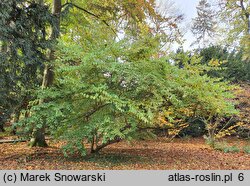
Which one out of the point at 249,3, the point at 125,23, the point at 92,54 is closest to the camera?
the point at 92,54

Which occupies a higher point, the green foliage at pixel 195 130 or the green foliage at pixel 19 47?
the green foliage at pixel 19 47

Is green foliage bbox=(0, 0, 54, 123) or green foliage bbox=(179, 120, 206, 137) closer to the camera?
green foliage bbox=(0, 0, 54, 123)

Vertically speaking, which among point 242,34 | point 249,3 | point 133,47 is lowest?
point 133,47

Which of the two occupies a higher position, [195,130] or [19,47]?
→ [19,47]

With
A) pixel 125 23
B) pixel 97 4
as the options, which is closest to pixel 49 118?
pixel 97 4

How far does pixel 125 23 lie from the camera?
10102mm

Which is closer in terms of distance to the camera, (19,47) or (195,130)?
(19,47)

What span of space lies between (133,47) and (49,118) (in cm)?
208

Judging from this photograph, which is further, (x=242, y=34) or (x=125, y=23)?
(x=242, y=34)

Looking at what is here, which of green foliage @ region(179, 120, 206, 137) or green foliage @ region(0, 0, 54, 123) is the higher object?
green foliage @ region(0, 0, 54, 123)

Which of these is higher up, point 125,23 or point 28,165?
point 125,23

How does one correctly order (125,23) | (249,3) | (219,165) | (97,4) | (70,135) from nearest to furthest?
(70,135)
(219,165)
(97,4)
(125,23)
(249,3)

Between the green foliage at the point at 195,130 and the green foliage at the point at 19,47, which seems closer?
the green foliage at the point at 19,47

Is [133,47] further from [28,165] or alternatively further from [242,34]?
[242,34]
